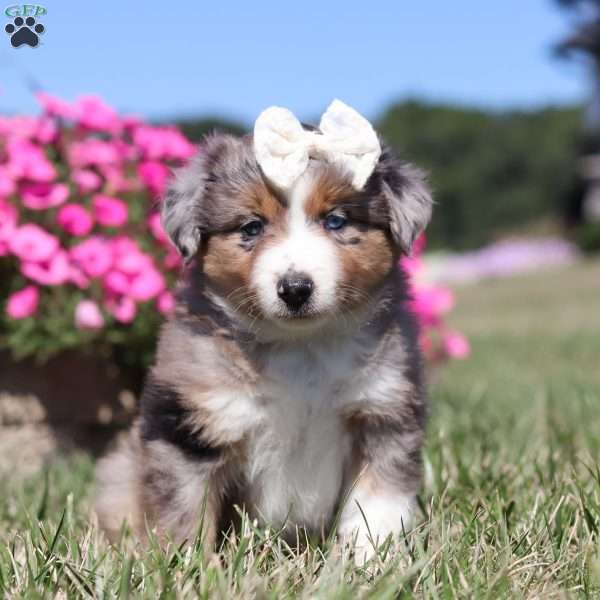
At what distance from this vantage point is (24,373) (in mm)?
5023

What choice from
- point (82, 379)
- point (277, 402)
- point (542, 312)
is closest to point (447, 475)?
point (277, 402)

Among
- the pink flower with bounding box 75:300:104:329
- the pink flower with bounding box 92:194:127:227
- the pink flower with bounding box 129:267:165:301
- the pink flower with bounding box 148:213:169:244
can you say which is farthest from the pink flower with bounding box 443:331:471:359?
the pink flower with bounding box 75:300:104:329

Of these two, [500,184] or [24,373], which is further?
[500,184]

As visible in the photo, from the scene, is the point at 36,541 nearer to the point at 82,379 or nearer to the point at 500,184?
the point at 82,379

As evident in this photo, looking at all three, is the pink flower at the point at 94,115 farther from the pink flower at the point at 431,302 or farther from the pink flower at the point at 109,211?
the pink flower at the point at 431,302

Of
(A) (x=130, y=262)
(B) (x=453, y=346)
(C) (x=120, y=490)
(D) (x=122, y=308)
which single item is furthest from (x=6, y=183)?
(B) (x=453, y=346)

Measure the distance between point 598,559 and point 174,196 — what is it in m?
1.94

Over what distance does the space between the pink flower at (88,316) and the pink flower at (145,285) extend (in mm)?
223

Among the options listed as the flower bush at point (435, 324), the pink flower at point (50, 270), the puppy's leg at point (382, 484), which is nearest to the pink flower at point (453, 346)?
the flower bush at point (435, 324)

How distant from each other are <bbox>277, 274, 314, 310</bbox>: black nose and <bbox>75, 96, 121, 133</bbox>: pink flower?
2869 mm

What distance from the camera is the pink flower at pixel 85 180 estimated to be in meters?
5.18

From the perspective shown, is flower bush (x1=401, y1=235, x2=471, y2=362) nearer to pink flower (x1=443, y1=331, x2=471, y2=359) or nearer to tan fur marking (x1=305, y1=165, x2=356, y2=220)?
pink flower (x1=443, y1=331, x2=471, y2=359)

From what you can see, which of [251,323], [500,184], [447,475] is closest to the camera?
[251,323]

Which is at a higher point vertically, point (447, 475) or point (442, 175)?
point (442, 175)
